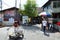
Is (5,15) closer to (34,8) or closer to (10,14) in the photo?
(10,14)

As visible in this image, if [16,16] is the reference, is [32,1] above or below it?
above

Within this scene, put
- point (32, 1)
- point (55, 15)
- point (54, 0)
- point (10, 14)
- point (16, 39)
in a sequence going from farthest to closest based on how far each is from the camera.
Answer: point (32, 1) → point (10, 14) → point (55, 15) → point (54, 0) → point (16, 39)

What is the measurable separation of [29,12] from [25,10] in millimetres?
1158

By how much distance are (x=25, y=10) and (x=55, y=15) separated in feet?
28.3

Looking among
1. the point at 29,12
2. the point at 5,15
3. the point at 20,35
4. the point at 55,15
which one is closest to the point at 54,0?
the point at 55,15

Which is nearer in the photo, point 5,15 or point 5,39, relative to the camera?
point 5,39

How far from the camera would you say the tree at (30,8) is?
44787mm

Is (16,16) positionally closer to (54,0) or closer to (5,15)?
(5,15)

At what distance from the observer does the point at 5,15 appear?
44.0 m

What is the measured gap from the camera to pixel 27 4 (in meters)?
46.1

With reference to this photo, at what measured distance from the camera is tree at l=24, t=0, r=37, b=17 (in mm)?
44787

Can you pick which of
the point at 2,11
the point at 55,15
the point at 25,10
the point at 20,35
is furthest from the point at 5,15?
the point at 20,35

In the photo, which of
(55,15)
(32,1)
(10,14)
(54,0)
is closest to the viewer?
(54,0)

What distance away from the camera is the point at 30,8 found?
149ft
